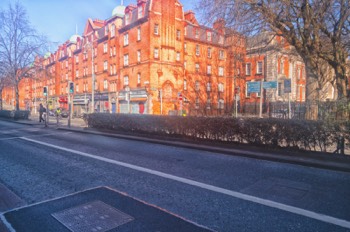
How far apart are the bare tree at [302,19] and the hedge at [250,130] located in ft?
14.7

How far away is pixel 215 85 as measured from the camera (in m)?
41.2

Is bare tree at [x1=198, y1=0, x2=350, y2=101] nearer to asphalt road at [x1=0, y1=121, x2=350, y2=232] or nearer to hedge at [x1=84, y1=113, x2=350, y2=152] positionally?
hedge at [x1=84, y1=113, x2=350, y2=152]

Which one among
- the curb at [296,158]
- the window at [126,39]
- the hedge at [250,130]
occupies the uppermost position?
the window at [126,39]

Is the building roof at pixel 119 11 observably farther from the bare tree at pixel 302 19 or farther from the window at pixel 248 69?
the bare tree at pixel 302 19

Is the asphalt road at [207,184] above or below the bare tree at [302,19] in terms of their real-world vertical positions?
below

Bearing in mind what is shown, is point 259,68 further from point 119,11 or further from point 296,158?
point 296,158

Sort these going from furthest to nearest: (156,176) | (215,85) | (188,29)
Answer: (215,85) < (188,29) < (156,176)

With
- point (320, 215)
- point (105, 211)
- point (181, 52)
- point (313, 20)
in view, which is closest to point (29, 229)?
point (105, 211)

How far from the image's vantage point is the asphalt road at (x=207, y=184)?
3.68 meters

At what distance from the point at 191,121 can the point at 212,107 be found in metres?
29.6

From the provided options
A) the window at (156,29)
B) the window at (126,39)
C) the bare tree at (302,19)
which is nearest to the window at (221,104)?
the window at (156,29)

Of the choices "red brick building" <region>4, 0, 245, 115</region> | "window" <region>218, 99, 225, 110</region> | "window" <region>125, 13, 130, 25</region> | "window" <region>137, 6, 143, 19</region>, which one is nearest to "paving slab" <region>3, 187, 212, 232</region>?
"red brick building" <region>4, 0, 245, 115</region>

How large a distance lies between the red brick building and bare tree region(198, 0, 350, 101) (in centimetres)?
1489

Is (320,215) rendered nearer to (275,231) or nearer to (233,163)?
(275,231)
